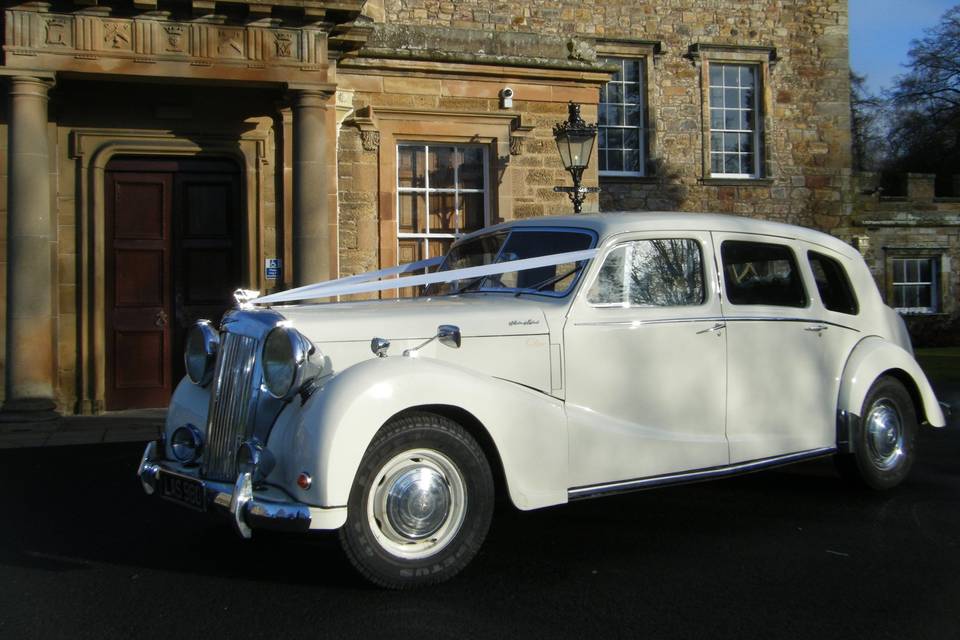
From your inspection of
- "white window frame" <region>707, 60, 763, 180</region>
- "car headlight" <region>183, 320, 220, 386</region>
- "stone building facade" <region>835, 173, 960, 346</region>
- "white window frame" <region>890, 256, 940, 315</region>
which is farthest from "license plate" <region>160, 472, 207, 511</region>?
"white window frame" <region>890, 256, 940, 315</region>

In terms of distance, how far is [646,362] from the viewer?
16.1ft

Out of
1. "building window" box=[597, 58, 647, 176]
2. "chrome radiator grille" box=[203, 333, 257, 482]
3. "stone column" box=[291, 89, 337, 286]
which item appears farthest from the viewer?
"building window" box=[597, 58, 647, 176]

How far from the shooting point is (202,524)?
5.36m

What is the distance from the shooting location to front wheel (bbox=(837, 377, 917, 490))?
5.82m

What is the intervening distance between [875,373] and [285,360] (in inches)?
147

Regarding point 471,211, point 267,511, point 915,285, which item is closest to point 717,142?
point 915,285

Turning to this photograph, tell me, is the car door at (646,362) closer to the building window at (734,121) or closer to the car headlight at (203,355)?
the car headlight at (203,355)

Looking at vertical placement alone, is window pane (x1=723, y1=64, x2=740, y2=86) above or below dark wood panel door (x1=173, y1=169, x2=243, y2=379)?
above

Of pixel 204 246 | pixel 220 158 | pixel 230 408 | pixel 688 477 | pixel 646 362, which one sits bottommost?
pixel 688 477

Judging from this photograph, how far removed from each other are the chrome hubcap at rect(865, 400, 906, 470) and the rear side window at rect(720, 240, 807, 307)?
90cm

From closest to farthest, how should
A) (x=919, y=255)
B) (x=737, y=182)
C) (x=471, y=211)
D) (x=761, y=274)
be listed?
(x=761, y=274), (x=471, y=211), (x=737, y=182), (x=919, y=255)

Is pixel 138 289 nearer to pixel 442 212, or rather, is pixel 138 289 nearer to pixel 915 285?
pixel 442 212

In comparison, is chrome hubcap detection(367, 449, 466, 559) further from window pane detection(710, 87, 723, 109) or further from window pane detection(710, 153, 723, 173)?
window pane detection(710, 87, 723, 109)

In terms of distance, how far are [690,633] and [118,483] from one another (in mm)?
4575
